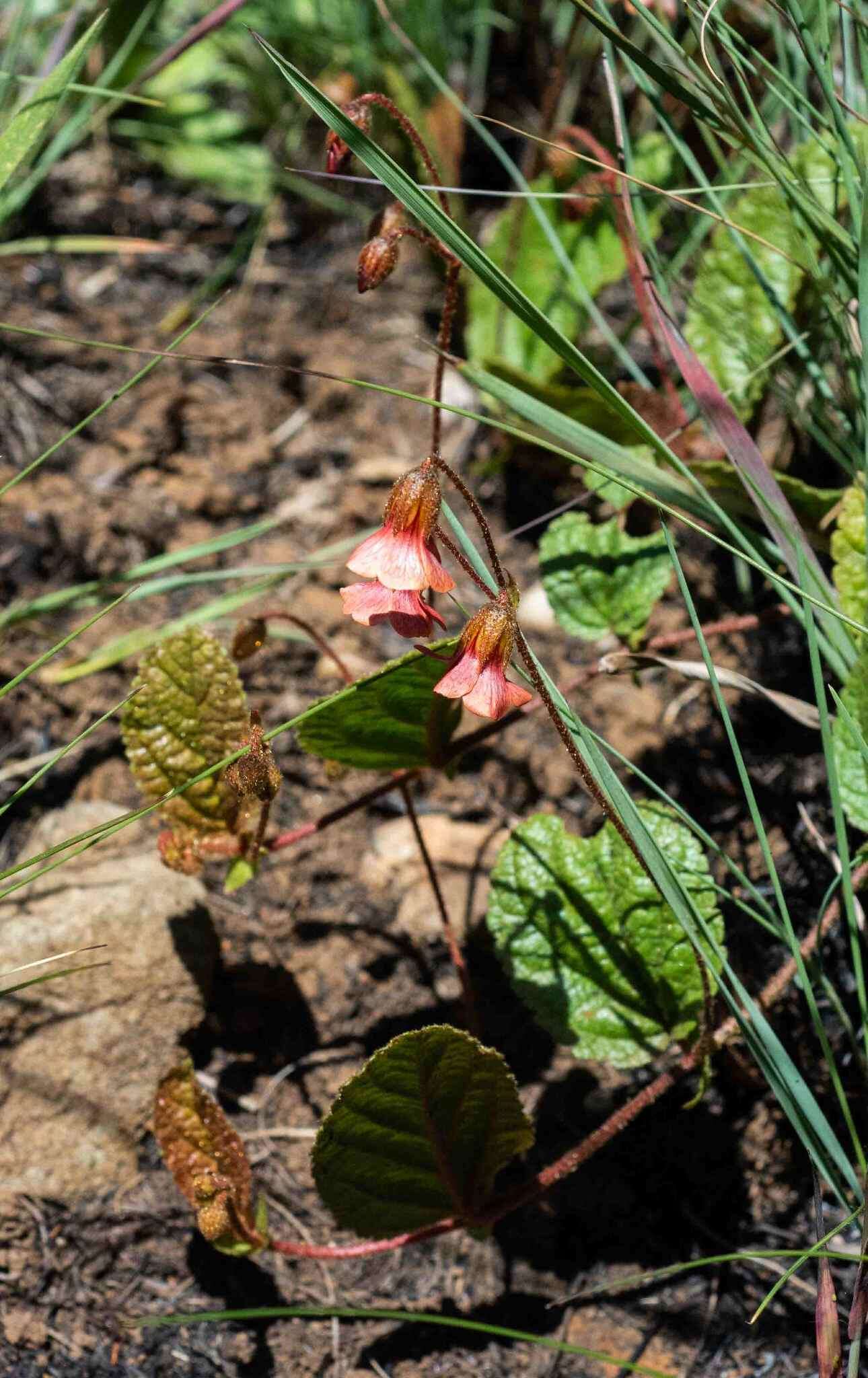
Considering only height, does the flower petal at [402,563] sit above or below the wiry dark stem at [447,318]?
below

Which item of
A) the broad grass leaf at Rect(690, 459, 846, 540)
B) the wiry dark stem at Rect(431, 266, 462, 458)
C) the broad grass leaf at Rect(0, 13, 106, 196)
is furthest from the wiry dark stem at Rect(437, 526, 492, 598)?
the broad grass leaf at Rect(0, 13, 106, 196)

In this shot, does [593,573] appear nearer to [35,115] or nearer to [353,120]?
[353,120]

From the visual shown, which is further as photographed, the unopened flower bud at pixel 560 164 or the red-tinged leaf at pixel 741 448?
the unopened flower bud at pixel 560 164

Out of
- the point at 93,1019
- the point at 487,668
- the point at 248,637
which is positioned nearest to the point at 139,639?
the point at 248,637

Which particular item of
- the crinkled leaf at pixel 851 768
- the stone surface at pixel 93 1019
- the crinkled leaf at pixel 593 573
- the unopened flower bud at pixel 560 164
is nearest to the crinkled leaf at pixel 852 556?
the crinkled leaf at pixel 851 768

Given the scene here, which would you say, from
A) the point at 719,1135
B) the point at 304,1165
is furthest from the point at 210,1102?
the point at 719,1135

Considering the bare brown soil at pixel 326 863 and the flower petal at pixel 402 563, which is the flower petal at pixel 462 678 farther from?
the bare brown soil at pixel 326 863

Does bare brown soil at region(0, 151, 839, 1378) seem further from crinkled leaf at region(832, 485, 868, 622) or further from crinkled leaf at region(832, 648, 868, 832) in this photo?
crinkled leaf at region(832, 485, 868, 622)
